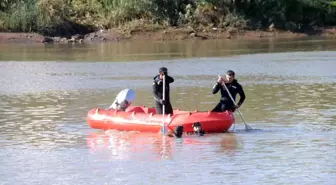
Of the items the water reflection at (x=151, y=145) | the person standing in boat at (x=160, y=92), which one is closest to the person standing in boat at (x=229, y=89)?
the water reflection at (x=151, y=145)

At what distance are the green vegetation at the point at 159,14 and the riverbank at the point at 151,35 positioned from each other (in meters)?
0.79

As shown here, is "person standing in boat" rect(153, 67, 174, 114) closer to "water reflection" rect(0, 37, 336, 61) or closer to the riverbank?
"water reflection" rect(0, 37, 336, 61)

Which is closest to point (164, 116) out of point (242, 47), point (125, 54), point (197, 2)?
point (125, 54)

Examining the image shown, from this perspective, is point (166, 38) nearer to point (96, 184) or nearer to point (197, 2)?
point (197, 2)

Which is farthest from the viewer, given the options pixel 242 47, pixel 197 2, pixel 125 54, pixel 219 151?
pixel 197 2

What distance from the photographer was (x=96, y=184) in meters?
12.4

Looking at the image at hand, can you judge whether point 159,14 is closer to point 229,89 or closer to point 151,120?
point 229,89

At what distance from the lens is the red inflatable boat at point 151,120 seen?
16.2 meters

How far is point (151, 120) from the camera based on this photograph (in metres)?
16.6

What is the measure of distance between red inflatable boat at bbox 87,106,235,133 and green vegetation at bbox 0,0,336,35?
3363 centimetres

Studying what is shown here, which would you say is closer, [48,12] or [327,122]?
[327,122]

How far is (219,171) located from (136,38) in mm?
37803

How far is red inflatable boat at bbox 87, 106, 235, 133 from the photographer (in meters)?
16.2

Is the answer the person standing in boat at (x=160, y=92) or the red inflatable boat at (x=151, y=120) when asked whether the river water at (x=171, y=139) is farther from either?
the person standing in boat at (x=160, y=92)
